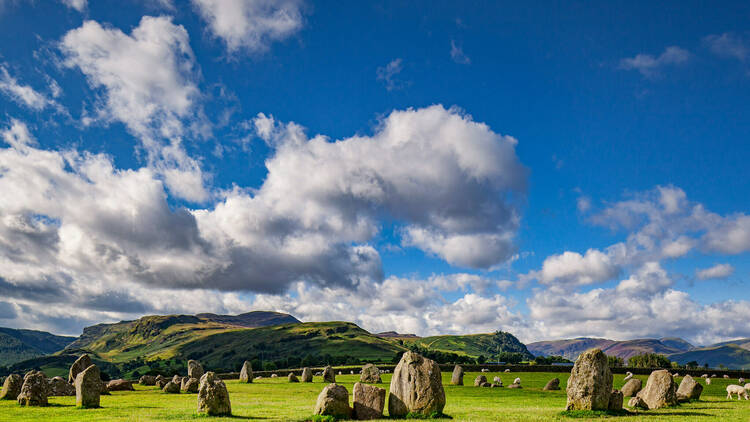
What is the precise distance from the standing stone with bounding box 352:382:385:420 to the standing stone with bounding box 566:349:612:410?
36.9 feet

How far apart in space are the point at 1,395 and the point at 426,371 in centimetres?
4155

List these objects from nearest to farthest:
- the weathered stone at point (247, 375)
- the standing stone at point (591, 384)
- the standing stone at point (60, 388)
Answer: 1. the standing stone at point (591, 384)
2. the standing stone at point (60, 388)
3. the weathered stone at point (247, 375)

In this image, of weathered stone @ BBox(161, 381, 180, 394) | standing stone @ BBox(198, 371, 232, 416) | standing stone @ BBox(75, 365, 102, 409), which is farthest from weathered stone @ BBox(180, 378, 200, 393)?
standing stone @ BBox(198, 371, 232, 416)

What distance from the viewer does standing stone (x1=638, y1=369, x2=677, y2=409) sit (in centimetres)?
3475

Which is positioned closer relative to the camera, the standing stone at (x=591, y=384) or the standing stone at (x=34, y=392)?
the standing stone at (x=591, y=384)

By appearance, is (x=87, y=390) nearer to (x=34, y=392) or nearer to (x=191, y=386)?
(x=34, y=392)

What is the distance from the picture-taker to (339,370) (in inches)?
4331

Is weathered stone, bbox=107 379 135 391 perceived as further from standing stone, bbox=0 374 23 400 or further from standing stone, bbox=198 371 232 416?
standing stone, bbox=198 371 232 416

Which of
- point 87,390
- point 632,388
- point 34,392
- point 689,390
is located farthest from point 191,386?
point 689,390

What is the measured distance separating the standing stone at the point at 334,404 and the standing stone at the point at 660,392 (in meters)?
22.2

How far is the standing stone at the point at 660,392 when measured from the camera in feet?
114

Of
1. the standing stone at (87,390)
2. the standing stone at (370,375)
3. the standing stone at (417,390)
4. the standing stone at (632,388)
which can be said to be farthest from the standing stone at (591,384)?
the standing stone at (370,375)

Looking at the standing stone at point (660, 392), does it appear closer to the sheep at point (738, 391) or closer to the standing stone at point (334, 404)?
the sheep at point (738, 391)

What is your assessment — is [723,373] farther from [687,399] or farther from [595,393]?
[595,393]
